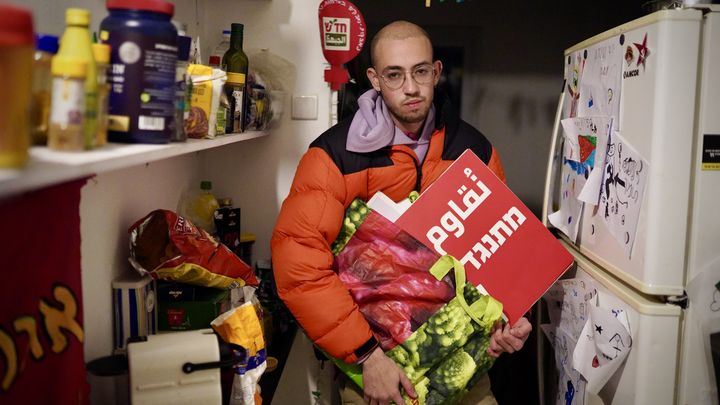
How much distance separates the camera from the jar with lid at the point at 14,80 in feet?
2.25

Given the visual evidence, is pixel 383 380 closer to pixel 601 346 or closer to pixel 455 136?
pixel 601 346

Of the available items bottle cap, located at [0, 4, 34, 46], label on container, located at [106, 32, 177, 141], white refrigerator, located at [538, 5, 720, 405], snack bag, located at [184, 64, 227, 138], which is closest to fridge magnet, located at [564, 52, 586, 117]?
white refrigerator, located at [538, 5, 720, 405]

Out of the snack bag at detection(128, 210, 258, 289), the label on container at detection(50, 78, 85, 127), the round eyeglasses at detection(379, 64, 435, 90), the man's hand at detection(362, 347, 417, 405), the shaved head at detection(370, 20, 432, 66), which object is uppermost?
the shaved head at detection(370, 20, 432, 66)

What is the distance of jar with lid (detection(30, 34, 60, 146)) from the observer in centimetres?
90

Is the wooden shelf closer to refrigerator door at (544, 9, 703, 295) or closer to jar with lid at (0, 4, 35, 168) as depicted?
jar with lid at (0, 4, 35, 168)

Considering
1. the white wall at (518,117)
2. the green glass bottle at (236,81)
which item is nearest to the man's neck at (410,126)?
the green glass bottle at (236,81)

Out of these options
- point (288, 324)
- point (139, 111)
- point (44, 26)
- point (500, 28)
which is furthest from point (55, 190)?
point (500, 28)

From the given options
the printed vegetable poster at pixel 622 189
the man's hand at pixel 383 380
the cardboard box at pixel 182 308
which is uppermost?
the printed vegetable poster at pixel 622 189

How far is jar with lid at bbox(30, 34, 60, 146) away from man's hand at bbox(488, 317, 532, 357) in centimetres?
128

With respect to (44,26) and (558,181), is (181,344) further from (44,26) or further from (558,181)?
(558,181)

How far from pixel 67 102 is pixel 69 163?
0.11 m

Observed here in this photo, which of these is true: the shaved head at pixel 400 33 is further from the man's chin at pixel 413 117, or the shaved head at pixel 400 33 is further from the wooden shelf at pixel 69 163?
the wooden shelf at pixel 69 163

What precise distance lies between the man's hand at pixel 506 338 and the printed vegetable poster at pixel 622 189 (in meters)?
0.38

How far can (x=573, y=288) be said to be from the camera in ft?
6.37
